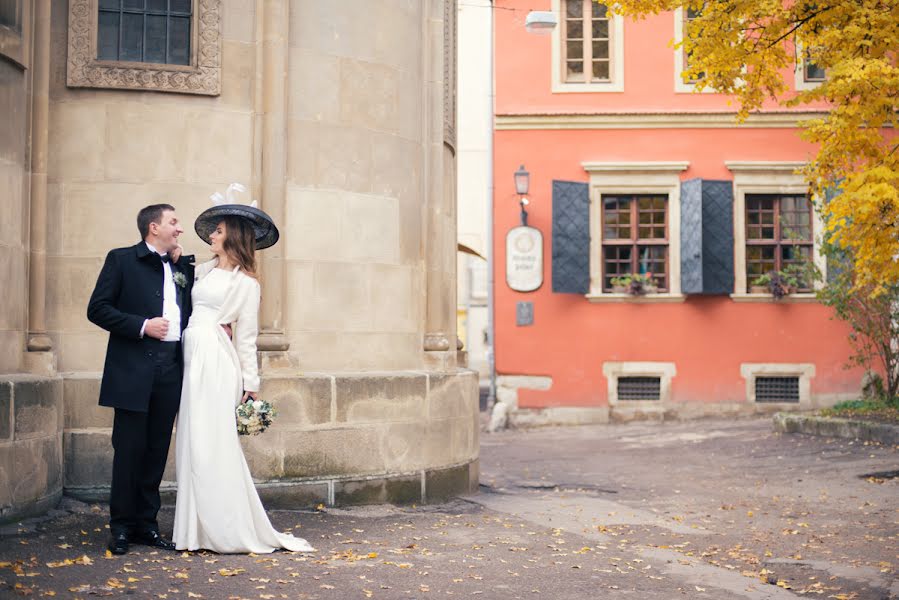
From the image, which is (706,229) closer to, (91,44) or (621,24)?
(621,24)

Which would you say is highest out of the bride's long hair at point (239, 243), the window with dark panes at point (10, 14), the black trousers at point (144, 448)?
the window with dark panes at point (10, 14)

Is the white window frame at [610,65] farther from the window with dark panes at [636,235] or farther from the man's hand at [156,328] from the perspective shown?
the man's hand at [156,328]

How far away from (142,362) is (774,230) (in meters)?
16.4

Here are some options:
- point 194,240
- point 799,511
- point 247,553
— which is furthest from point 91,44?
point 799,511

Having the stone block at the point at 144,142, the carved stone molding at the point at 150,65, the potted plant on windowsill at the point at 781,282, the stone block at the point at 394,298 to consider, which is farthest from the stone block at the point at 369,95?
the potted plant on windowsill at the point at 781,282

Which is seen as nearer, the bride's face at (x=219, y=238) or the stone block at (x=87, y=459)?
the bride's face at (x=219, y=238)

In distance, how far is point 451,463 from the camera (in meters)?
9.59

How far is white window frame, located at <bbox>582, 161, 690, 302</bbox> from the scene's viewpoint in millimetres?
20625

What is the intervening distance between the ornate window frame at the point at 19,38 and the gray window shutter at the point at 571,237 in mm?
13578

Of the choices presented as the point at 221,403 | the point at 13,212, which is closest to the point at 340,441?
the point at 221,403

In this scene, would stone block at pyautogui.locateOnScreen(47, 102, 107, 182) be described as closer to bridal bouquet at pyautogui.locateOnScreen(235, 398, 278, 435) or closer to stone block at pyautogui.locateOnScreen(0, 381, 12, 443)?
stone block at pyautogui.locateOnScreen(0, 381, 12, 443)

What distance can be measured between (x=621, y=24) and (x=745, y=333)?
6225 millimetres

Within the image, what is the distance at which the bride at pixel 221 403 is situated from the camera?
6508mm

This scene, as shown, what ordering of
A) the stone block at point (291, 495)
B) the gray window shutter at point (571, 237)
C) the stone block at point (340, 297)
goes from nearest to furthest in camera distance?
the stone block at point (291, 495) → the stone block at point (340, 297) → the gray window shutter at point (571, 237)
